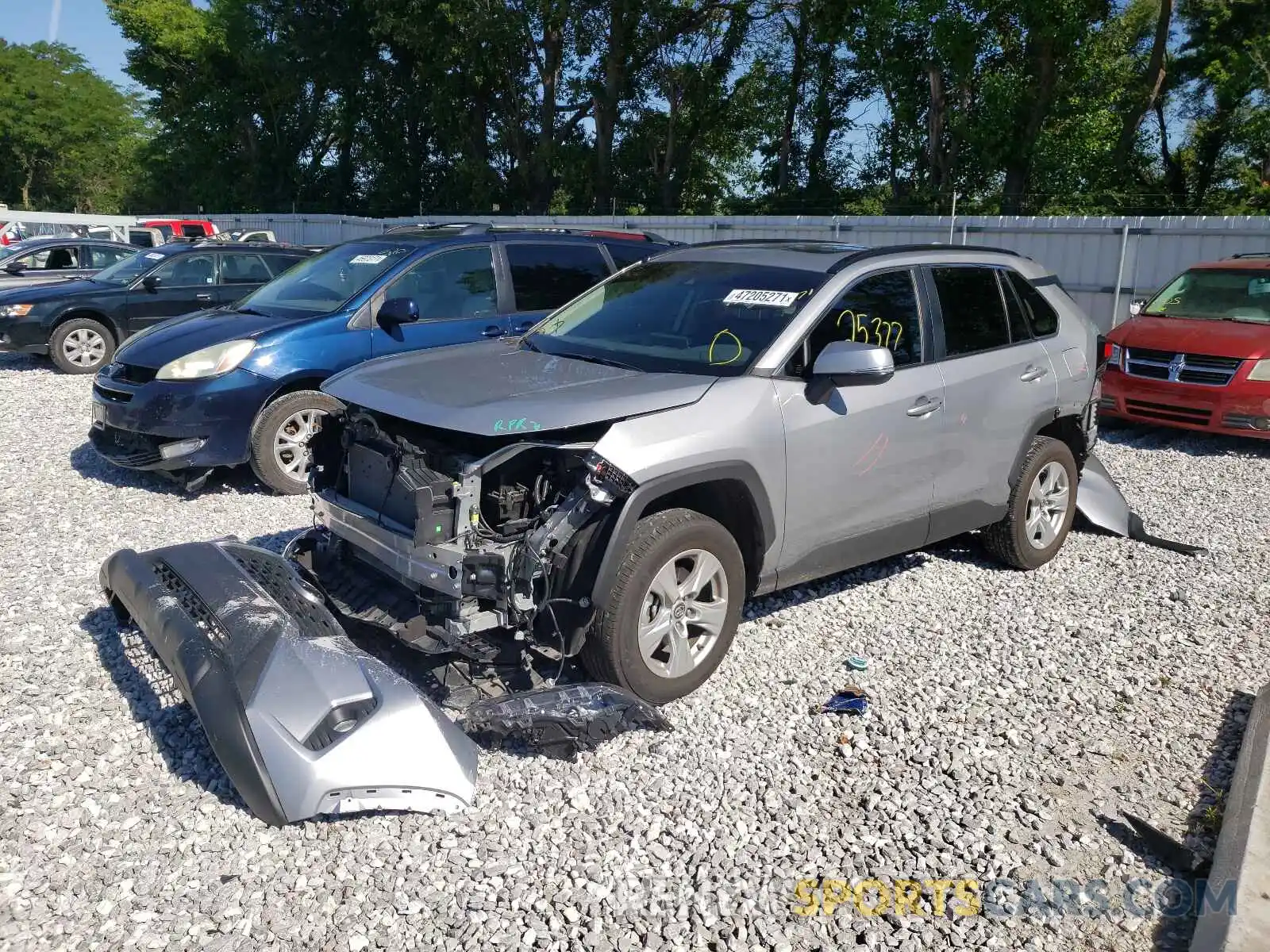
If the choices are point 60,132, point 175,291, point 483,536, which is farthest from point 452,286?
point 60,132

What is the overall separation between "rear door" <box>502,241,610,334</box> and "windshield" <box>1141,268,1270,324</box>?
246 inches

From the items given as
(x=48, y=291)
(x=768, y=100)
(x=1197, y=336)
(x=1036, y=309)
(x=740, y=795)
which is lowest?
(x=740, y=795)

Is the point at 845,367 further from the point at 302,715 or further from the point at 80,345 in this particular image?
the point at 80,345

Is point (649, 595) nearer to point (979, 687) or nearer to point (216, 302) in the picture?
point (979, 687)

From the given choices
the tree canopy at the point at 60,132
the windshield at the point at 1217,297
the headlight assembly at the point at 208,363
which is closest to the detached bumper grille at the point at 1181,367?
the windshield at the point at 1217,297

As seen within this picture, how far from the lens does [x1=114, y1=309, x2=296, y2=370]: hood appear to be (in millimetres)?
7406

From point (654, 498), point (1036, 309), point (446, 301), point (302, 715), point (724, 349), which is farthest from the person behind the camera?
point (446, 301)

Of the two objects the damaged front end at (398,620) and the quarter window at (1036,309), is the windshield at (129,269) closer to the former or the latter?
the damaged front end at (398,620)

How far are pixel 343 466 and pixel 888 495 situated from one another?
2.58 meters

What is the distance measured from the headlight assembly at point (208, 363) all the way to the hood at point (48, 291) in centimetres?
722

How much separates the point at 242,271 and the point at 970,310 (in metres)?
10.5

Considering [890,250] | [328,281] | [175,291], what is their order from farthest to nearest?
[175,291], [328,281], [890,250]

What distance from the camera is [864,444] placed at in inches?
192

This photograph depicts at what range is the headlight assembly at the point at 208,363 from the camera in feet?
23.7
